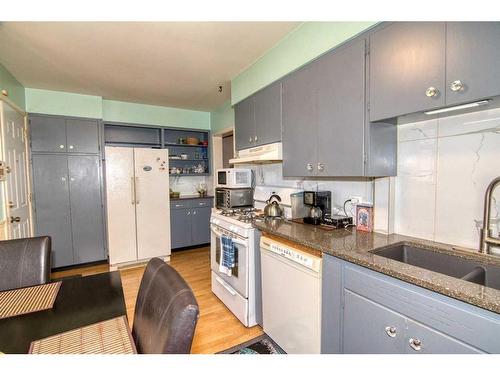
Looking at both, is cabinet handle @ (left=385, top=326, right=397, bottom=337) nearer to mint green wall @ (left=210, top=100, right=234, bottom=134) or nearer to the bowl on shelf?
mint green wall @ (left=210, top=100, right=234, bottom=134)

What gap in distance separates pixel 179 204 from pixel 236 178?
158 cm

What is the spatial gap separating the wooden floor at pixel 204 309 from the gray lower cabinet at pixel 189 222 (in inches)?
13.9

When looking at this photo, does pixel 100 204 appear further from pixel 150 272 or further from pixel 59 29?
pixel 150 272

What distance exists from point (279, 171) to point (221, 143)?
2.14 metres

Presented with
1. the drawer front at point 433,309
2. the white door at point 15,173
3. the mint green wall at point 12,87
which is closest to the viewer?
the drawer front at point 433,309

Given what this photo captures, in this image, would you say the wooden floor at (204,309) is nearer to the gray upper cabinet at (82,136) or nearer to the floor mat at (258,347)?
the floor mat at (258,347)

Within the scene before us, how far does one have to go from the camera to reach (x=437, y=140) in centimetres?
146

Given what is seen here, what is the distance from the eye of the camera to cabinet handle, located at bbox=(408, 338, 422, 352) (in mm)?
976

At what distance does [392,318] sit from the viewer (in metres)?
1.08

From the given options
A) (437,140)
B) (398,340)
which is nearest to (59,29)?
(437,140)

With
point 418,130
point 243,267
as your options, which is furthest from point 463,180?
point 243,267

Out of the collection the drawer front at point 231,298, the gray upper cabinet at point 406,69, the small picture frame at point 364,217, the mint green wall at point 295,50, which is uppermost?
the mint green wall at point 295,50

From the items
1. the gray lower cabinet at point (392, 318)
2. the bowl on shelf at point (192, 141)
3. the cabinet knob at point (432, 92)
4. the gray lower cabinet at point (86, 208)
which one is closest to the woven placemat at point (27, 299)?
the gray lower cabinet at point (392, 318)

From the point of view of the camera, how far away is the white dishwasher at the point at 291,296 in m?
1.48
